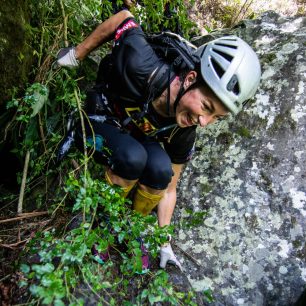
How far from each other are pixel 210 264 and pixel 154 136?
1243mm

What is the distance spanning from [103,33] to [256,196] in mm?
2003

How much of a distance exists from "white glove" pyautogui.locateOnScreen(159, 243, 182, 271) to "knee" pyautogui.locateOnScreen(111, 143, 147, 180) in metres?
0.77

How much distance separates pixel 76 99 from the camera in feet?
10.0

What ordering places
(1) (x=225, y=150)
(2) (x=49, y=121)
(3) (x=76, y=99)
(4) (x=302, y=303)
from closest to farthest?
(4) (x=302, y=303) → (3) (x=76, y=99) → (2) (x=49, y=121) → (1) (x=225, y=150)

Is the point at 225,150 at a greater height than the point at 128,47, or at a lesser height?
lesser

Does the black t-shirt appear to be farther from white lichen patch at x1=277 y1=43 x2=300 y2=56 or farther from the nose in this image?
white lichen patch at x1=277 y1=43 x2=300 y2=56

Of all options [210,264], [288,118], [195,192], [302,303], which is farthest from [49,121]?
[302,303]

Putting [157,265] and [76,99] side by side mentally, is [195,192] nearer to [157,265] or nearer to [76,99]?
[157,265]

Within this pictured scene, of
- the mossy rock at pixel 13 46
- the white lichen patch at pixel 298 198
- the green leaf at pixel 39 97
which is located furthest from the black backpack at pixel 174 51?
the white lichen patch at pixel 298 198

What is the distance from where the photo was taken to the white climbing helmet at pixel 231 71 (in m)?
2.58

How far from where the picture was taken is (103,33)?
2941 millimetres

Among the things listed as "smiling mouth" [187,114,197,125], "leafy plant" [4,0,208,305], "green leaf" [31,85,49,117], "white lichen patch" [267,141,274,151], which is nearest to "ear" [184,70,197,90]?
"smiling mouth" [187,114,197,125]

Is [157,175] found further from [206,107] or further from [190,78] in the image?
[190,78]

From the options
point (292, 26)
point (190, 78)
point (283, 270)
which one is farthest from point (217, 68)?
point (292, 26)
